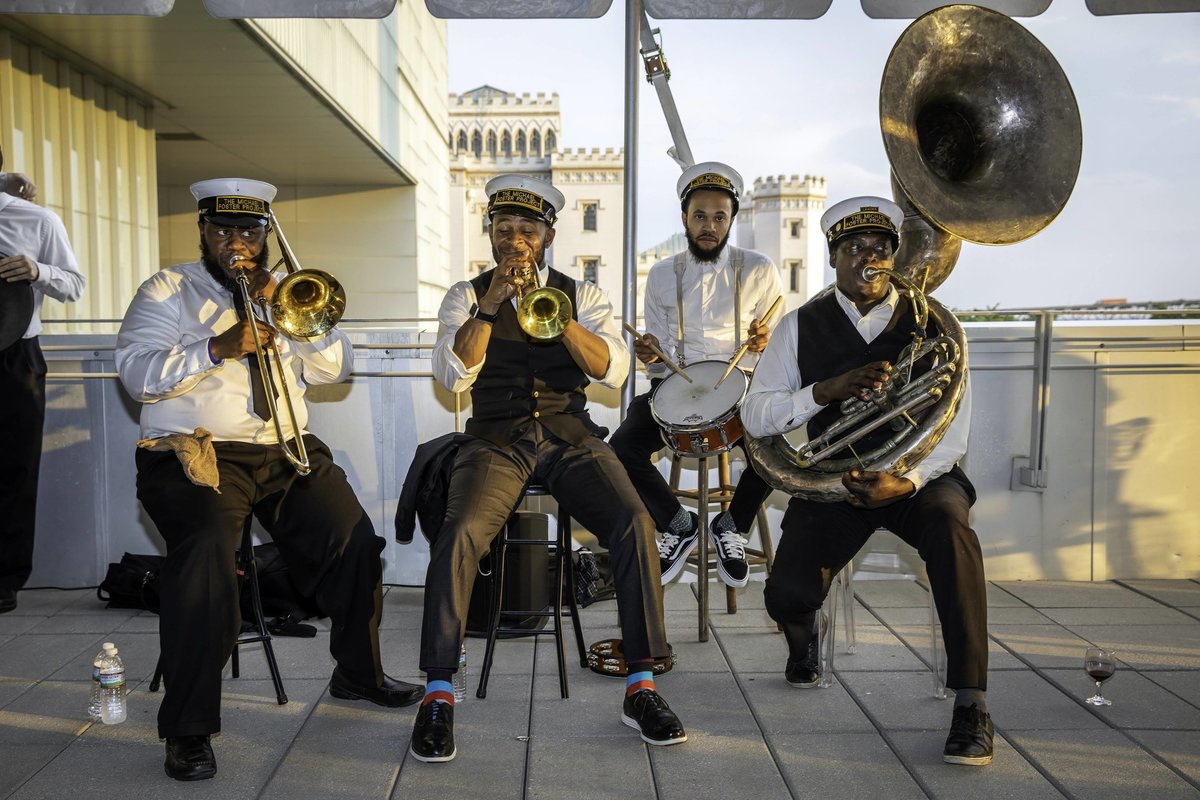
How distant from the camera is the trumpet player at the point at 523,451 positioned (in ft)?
9.50

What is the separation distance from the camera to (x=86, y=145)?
1128 centimetres

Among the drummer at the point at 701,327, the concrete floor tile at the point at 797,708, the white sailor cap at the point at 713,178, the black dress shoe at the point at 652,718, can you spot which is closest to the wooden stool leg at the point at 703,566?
the drummer at the point at 701,327

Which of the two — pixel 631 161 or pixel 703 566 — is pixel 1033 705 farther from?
pixel 631 161

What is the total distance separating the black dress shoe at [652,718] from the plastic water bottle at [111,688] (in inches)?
59.2

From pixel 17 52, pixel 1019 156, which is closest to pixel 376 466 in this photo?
pixel 1019 156

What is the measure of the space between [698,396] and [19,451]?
9.24 feet

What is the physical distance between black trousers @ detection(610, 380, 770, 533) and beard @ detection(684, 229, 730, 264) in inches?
23.4

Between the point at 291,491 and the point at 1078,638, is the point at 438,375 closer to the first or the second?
the point at 291,491

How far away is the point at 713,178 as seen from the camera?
13.0 feet

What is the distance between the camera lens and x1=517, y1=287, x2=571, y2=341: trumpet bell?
10.2ft

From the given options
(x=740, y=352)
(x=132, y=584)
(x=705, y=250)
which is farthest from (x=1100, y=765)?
(x=132, y=584)

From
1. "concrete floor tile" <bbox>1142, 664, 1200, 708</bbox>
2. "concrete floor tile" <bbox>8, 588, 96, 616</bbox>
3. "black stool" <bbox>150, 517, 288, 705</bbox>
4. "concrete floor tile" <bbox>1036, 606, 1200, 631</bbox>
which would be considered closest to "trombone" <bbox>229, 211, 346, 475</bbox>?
"black stool" <bbox>150, 517, 288, 705</bbox>

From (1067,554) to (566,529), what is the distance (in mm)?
2685

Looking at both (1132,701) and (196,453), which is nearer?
(196,453)
